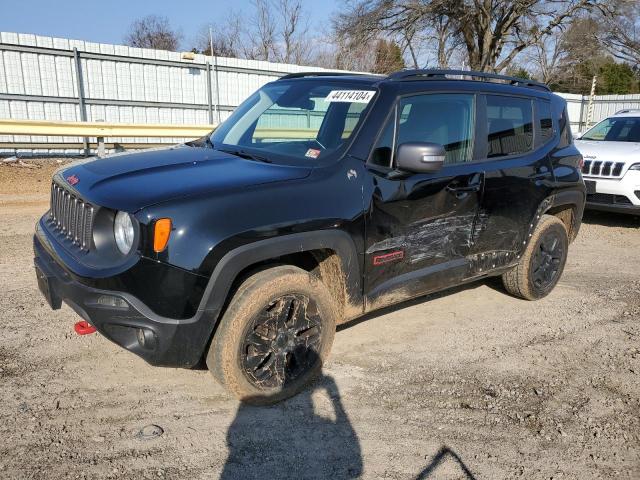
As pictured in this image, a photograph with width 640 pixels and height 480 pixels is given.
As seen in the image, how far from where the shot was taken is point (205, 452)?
282 centimetres

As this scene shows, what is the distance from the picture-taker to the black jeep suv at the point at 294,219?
110 inches

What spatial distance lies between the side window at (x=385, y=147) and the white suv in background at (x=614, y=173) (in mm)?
5773

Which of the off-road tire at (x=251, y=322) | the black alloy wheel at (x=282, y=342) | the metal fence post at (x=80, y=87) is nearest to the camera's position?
the off-road tire at (x=251, y=322)

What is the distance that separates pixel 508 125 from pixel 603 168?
448 centimetres

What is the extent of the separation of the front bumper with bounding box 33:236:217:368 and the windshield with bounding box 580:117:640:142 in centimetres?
857

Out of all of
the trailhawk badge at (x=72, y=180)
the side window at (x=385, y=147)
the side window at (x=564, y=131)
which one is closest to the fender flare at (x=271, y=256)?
the side window at (x=385, y=147)

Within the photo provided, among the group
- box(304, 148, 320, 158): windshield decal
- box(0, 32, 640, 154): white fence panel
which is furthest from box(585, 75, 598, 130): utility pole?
box(304, 148, 320, 158): windshield decal

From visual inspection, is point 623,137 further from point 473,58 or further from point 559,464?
point 473,58

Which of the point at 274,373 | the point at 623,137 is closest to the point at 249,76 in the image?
the point at 623,137

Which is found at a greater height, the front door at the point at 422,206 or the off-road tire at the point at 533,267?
the front door at the point at 422,206

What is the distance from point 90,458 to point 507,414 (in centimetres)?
234

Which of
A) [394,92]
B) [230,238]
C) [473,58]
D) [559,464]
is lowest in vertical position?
[559,464]

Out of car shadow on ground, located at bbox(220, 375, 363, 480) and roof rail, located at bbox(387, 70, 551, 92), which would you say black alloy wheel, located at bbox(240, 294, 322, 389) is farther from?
roof rail, located at bbox(387, 70, 551, 92)

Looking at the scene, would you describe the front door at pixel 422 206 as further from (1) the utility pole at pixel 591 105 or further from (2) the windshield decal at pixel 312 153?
(1) the utility pole at pixel 591 105
